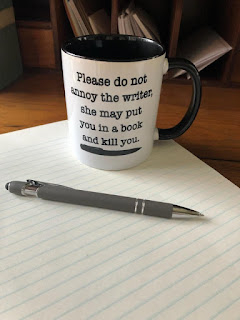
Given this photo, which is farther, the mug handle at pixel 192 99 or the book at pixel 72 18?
the book at pixel 72 18

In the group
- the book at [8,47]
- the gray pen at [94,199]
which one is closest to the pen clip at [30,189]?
the gray pen at [94,199]

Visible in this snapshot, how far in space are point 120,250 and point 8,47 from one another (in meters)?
0.50

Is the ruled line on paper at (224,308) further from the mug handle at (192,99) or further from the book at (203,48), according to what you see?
the book at (203,48)

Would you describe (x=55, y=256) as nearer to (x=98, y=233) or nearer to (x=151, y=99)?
(x=98, y=233)

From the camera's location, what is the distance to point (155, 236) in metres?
0.28

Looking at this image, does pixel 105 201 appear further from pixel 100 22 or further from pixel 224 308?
pixel 100 22

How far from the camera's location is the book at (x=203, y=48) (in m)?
0.61

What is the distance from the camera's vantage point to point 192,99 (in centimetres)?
39

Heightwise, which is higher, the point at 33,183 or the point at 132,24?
the point at 132,24

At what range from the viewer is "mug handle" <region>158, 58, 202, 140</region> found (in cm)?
36

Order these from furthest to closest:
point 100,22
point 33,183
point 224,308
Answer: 1. point 100,22
2. point 33,183
3. point 224,308

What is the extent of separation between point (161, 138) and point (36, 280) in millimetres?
240

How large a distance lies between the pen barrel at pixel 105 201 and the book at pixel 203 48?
16.6 inches

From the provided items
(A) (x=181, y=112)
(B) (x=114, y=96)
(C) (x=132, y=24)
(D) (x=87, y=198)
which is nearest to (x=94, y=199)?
(D) (x=87, y=198)
